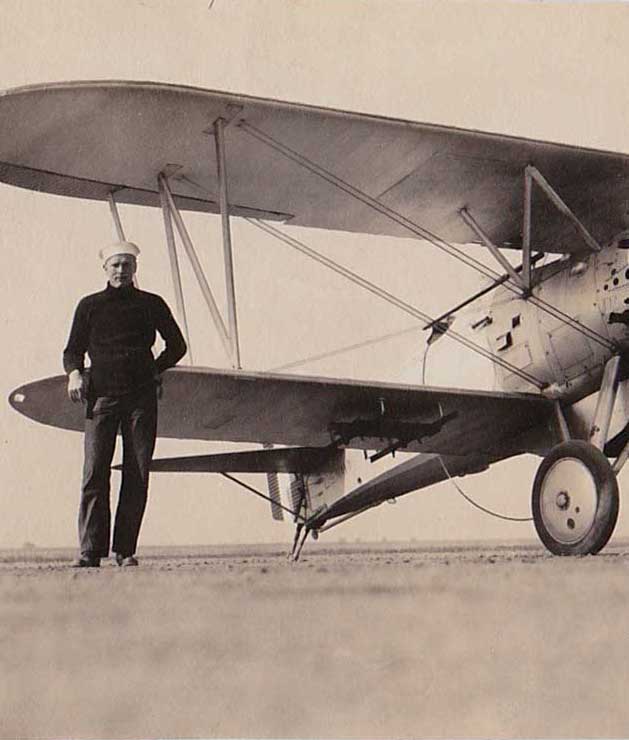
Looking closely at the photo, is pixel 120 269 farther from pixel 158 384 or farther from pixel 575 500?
pixel 575 500

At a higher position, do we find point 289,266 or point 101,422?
point 289,266

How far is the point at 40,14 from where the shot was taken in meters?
4.93

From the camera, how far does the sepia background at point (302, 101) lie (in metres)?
4.97

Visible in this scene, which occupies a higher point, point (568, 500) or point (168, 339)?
point (168, 339)

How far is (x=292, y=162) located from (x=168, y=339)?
214 cm

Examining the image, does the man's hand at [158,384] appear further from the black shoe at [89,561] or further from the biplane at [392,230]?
the biplane at [392,230]

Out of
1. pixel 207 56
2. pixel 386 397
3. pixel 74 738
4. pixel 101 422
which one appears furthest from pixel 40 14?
pixel 74 738

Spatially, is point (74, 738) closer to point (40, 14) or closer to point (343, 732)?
point (343, 732)

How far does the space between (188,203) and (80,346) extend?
2645 millimetres

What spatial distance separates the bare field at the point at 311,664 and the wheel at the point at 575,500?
283cm

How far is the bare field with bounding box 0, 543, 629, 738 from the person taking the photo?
1.48m

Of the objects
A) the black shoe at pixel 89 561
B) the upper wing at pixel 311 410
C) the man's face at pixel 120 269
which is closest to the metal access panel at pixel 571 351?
the upper wing at pixel 311 410

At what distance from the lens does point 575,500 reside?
538 centimetres

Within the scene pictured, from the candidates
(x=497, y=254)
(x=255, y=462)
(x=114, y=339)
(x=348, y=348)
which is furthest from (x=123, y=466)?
(x=255, y=462)
